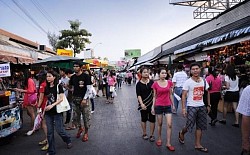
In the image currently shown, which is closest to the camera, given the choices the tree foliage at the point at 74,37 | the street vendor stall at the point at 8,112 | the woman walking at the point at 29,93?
the street vendor stall at the point at 8,112

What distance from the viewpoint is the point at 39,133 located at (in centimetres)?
637

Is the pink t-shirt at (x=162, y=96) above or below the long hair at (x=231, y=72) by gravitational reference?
below

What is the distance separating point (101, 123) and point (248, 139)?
533 cm

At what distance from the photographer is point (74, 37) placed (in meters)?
32.8

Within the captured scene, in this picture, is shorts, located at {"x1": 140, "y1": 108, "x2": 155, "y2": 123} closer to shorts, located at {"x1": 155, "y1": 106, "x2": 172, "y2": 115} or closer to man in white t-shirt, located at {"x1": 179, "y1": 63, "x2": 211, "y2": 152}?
shorts, located at {"x1": 155, "y1": 106, "x2": 172, "y2": 115}

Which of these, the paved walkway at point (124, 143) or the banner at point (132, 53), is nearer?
the paved walkway at point (124, 143)

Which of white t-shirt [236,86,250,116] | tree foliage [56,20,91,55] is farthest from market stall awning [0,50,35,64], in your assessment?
tree foliage [56,20,91,55]

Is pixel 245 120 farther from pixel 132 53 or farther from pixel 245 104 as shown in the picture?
pixel 132 53

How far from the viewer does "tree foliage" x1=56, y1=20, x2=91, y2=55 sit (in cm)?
3256

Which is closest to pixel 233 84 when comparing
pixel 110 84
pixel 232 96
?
pixel 232 96

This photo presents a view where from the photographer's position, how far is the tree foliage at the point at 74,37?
3256cm

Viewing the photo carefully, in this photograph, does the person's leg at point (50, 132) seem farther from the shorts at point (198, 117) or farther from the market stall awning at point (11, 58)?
the market stall awning at point (11, 58)

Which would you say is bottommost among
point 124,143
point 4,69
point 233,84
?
point 124,143

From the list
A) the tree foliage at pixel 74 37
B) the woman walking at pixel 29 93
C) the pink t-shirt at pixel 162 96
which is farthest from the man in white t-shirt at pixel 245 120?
the tree foliage at pixel 74 37
